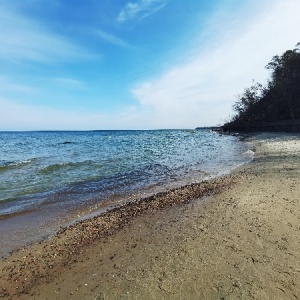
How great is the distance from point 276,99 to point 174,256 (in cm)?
6863

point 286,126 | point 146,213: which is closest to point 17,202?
point 146,213

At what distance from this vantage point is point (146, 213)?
7.91 m

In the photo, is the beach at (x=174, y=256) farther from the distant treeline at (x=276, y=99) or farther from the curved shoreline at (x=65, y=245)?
the distant treeline at (x=276, y=99)

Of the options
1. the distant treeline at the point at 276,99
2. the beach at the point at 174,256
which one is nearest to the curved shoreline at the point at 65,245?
the beach at the point at 174,256

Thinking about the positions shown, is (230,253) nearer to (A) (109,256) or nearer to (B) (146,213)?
(A) (109,256)

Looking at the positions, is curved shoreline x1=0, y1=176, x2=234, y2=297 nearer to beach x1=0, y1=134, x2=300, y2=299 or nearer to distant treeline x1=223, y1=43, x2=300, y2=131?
beach x1=0, y1=134, x2=300, y2=299

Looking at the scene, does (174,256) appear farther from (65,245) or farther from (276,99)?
(276,99)

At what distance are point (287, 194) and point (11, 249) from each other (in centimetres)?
754

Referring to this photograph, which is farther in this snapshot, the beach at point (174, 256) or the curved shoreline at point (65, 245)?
the curved shoreline at point (65, 245)

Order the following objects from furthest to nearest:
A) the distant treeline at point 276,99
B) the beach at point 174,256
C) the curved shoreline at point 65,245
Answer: the distant treeline at point 276,99
the curved shoreline at point 65,245
the beach at point 174,256

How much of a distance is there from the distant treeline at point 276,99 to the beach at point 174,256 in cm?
5834

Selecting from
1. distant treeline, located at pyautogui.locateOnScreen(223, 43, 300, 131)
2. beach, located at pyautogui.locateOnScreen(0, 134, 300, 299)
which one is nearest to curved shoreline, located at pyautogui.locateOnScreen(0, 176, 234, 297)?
beach, located at pyautogui.locateOnScreen(0, 134, 300, 299)

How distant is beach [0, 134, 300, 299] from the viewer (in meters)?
4.00

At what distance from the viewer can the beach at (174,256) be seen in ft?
13.1
